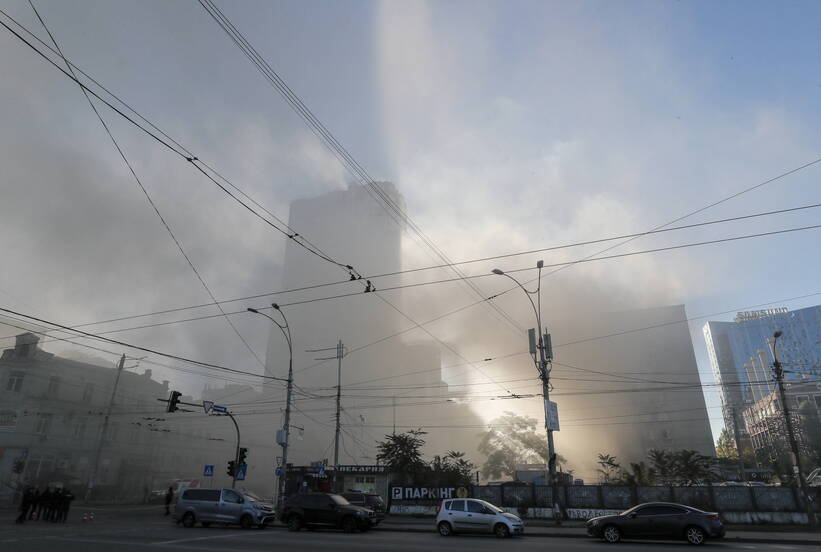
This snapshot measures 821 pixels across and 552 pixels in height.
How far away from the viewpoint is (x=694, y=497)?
26.8 meters

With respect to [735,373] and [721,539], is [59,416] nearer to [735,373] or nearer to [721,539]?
[721,539]

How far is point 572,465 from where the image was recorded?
106125 millimetres

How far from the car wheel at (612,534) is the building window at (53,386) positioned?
6329 centimetres

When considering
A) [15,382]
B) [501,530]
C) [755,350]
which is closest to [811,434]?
[755,350]

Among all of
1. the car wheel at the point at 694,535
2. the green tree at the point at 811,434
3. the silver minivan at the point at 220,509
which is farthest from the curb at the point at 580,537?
the green tree at the point at 811,434

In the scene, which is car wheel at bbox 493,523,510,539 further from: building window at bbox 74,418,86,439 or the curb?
building window at bbox 74,418,86,439

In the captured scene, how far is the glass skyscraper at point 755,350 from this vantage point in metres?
135

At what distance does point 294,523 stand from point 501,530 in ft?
30.8

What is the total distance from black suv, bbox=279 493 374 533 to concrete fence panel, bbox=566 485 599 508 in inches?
558

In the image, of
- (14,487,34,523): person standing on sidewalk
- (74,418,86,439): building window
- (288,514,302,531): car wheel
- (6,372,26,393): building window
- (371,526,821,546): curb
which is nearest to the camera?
(371,526,821,546): curb

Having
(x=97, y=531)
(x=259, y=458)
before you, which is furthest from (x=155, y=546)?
(x=259, y=458)

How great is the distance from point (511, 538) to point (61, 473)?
177 feet

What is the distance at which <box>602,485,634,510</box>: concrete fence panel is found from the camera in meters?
27.9

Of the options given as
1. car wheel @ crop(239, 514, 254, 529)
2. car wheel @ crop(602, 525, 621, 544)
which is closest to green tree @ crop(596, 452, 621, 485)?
car wheel @ crop(602, 525, 621, 544)
